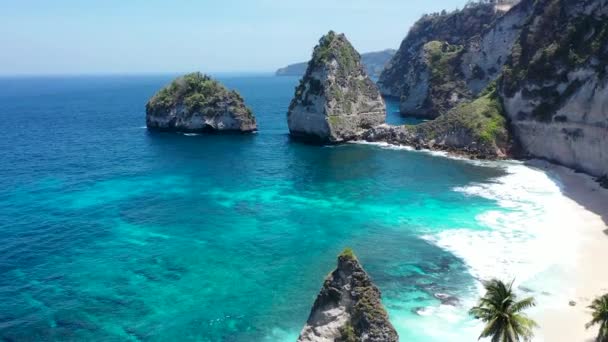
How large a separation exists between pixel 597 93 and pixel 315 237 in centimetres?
5514

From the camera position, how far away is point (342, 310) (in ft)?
108

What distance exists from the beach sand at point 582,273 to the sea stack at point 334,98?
56151 mm

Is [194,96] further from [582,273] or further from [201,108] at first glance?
[582,273]

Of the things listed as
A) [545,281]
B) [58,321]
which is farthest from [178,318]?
[545,281]

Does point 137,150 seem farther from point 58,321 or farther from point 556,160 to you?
point 556,160

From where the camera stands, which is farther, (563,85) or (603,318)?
(563,85)

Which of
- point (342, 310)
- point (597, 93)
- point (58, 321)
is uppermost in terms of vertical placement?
point (597, 93)

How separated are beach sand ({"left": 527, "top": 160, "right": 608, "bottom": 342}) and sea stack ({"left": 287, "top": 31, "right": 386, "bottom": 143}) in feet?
184

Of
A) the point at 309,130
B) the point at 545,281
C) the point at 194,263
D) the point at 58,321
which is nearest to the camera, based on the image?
the point at 58,321

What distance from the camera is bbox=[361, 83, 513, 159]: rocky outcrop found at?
104938mm

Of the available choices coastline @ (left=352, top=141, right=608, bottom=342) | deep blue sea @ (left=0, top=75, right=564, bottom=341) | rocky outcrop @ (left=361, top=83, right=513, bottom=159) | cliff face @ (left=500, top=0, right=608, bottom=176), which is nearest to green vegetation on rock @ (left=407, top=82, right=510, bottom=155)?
rocky outcrop @ (left=361, top=83, right=513, bottom=159)

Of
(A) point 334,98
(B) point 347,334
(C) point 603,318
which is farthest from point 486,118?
(B) point 347,334

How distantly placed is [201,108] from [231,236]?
85.1 metres

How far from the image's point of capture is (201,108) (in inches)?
5635
